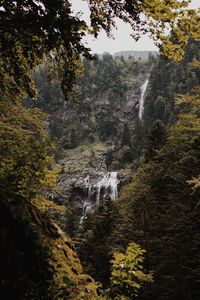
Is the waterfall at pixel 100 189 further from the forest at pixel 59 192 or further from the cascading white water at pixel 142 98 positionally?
the cascading white water at pixel 142 98

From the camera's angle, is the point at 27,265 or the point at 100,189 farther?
the point at 100,189

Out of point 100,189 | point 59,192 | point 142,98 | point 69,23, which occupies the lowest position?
point 100,189

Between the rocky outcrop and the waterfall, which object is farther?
the waterfall

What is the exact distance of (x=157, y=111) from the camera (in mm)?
95688

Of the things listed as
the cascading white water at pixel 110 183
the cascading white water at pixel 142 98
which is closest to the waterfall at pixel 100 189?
the cascading white water at pixel 110 183

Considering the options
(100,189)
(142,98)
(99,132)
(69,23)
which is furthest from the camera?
(142,98)

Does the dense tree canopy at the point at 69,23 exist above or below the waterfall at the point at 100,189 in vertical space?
above

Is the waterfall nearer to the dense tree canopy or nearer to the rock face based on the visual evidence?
the rock face

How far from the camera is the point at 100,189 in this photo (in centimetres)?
7094

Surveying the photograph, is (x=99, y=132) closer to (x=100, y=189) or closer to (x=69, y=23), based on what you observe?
(x=100, y=189)

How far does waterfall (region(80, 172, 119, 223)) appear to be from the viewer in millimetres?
67438

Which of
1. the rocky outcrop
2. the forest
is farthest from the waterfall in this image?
the rocky outcrop

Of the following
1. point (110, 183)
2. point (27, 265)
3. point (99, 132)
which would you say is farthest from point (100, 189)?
point (27, 265)

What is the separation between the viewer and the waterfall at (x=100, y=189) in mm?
67438
